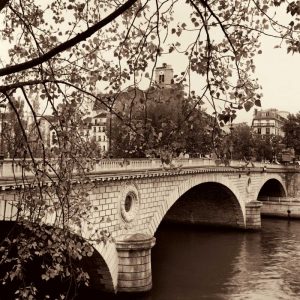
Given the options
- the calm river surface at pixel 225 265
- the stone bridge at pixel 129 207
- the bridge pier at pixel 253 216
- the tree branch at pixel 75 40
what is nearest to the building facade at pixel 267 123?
the bridge pier at pixel 253 216

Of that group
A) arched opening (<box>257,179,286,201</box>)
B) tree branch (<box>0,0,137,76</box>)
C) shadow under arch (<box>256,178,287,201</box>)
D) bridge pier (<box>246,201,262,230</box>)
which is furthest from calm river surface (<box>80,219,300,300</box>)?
arched opening (<box>257,179,286,201</box>)

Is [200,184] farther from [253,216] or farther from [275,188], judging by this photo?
[275,188]

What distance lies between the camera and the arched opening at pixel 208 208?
34.9 metres

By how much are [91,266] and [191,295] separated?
382 cm

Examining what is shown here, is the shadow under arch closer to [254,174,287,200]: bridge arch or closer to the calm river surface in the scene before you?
[254,174,287,200]: bridge arch

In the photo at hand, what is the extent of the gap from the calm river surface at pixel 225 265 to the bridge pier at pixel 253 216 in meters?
0.79

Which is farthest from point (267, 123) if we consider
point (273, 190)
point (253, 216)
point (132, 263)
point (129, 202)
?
point (132, 263)

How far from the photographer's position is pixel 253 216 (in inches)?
1390

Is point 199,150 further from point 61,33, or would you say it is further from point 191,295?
point 61,33

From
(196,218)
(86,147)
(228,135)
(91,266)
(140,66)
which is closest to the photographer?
(228,135)

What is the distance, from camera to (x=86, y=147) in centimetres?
686

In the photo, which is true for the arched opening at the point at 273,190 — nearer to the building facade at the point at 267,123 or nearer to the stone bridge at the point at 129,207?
the stone bridge at the point at 129,207

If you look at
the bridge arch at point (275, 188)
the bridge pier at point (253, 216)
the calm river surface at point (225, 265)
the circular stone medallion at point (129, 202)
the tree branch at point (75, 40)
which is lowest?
the calm river surface at point (225, 265)

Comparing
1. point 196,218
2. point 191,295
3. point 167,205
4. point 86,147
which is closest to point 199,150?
point 196,218
